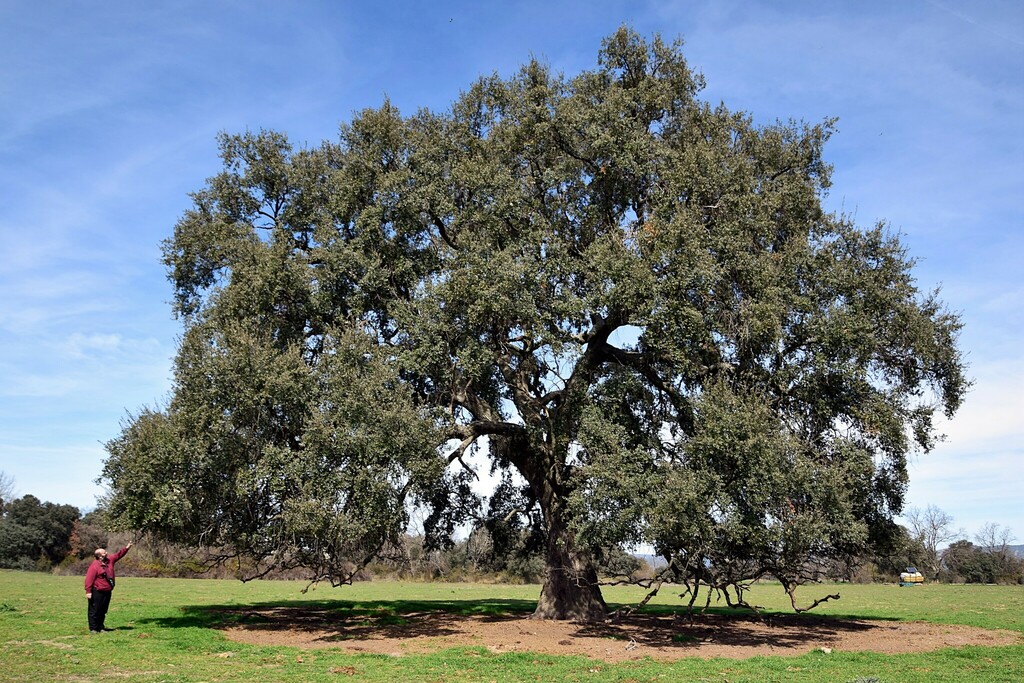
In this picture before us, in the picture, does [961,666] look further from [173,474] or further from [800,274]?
→ [173,474]

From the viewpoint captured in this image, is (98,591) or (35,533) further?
(35,533)

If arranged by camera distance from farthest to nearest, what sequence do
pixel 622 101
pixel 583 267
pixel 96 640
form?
pixel 622 101 < pixel 583 267 < pixel 96 640

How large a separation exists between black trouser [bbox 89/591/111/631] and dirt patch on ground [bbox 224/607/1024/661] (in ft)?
10.5

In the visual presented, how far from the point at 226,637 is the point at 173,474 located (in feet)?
14.2

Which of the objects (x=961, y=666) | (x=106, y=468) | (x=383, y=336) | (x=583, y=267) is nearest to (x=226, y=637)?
(x=106, y=468)

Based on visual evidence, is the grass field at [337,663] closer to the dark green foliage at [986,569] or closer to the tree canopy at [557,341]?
→ the tree canopy at [557,341]

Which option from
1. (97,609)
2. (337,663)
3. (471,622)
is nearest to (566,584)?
(471,622)

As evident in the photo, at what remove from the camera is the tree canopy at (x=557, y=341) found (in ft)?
57.9

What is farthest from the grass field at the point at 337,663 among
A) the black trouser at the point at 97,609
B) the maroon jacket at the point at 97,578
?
the maroon jacket at the point at 97,578

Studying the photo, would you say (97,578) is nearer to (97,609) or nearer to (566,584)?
(97,609)

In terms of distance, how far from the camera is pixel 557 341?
1989 centimetres

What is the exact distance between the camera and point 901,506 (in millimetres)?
20703

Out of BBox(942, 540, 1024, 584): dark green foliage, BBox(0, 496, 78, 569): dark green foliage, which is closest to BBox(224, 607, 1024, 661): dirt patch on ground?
BBox(0, 496, 78, 569): dark green foliage

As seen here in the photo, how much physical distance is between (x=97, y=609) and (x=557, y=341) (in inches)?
538
